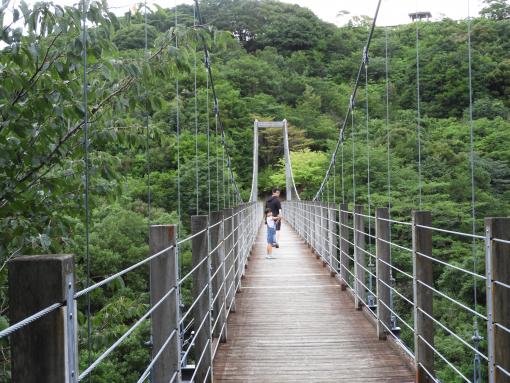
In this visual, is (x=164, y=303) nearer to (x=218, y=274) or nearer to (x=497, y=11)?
(x=218, y=274)

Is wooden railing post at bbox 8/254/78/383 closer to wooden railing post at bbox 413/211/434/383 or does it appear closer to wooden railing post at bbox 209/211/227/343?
wooden railing post at bbox 413/211/434/383

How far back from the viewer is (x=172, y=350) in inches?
71.6

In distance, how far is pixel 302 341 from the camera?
3502mm

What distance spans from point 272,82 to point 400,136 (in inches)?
794

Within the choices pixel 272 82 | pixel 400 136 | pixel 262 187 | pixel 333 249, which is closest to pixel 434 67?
pixel 400 136

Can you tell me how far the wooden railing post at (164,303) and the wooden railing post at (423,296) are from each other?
127 cm

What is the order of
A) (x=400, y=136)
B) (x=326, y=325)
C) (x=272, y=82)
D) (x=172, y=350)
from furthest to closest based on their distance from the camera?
(x=272, y=82), (x=400, y=136), (x=326, y=325), (x=172, y=350)

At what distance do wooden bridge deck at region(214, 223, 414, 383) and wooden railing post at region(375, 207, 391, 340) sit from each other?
122 millimetres

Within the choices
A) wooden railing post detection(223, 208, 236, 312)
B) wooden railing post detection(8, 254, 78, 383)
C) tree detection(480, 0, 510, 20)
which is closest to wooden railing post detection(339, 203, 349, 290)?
wooden railing post detection(223, 208, 236, 312)

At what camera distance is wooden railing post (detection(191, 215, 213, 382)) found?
8.31ft

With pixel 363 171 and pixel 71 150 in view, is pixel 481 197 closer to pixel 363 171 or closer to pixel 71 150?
pixel 363 171

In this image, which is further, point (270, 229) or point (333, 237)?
point (270, 229)

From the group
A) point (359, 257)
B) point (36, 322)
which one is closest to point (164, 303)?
point (36, 322)

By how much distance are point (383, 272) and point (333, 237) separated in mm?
2395
